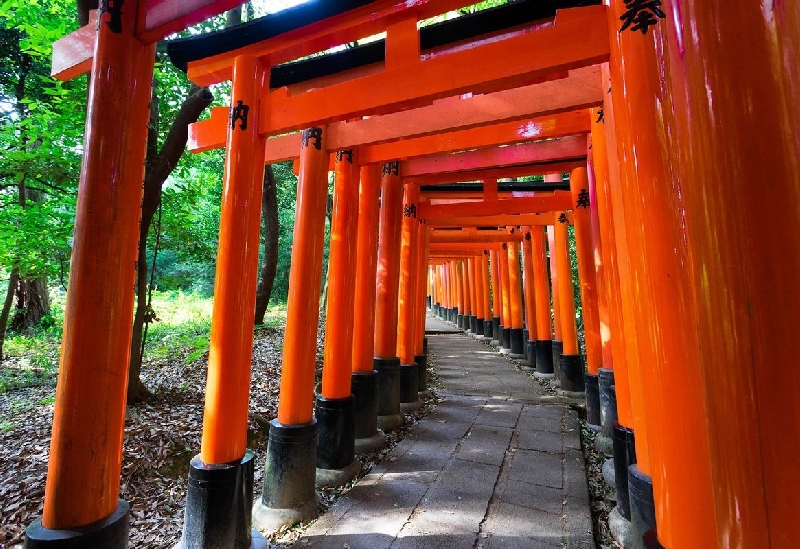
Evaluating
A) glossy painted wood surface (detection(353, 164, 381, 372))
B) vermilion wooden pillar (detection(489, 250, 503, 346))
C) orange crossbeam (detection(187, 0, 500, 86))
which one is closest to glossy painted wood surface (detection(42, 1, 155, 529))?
orange crossbeam (detection(187, 0, 500, 86))

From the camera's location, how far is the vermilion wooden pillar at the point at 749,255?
728 millimetres

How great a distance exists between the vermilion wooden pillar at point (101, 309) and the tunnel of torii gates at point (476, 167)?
11 millimetres

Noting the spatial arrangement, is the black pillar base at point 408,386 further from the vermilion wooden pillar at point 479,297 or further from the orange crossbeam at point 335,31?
the vermilion wooden pillar at point 479,297

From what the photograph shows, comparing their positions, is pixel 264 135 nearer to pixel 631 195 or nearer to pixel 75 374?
pixel 75 374

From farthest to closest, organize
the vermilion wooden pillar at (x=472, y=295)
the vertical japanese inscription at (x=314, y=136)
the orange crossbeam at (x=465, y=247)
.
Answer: the vermilion wooden pillar at (x=472, y=295)
the orange crossbeam at (x=465, y=247)
the vertical japanese inscription at (x=314, y=136)

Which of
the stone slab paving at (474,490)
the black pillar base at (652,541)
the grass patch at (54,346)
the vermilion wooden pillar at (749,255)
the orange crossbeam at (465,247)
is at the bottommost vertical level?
the stone slab paving at (474,490)

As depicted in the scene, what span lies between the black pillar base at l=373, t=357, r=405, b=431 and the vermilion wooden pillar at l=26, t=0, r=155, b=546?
3976 mm

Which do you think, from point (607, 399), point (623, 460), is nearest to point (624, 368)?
point (623, 460)

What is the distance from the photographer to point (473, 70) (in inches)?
99.8

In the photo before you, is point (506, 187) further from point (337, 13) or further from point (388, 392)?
point (337, 13)

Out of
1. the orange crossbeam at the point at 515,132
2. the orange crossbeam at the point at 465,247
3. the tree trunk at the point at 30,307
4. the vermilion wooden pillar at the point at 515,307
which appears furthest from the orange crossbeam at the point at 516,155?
the tree trunk at the point at 30,307

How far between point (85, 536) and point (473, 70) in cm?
318

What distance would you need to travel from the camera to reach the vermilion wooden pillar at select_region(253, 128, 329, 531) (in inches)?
142

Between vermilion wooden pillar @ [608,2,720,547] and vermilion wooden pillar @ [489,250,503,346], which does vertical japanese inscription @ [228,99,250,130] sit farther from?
vermilion wooden pillar @ [489,250,503,346]
